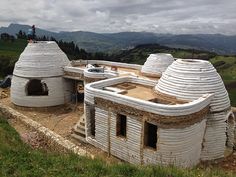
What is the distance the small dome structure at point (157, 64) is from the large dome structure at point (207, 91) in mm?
7119

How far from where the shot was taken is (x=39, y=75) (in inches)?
1086

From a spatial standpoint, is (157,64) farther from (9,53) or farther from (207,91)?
(9,53)

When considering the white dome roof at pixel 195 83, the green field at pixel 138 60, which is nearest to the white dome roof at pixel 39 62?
the white dome roof at pixel 195 83

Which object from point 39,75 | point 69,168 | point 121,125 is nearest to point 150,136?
point 121,125

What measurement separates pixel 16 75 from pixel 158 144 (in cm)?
1758

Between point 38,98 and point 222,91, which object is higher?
point 222,91

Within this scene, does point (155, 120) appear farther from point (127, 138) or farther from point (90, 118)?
point (90, 118)

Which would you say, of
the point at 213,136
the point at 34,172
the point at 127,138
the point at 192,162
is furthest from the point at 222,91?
the point at 34,172

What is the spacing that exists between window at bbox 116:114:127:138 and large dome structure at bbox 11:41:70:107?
11.8 m

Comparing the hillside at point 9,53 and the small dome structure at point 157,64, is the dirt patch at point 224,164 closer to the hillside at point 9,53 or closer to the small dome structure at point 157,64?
the small dome structure at point 157,64

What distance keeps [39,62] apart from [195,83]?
1547 centimetres

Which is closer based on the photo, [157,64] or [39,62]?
[157,64]

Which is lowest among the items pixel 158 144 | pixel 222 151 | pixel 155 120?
pixel 222 151

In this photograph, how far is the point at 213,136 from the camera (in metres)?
17.6
